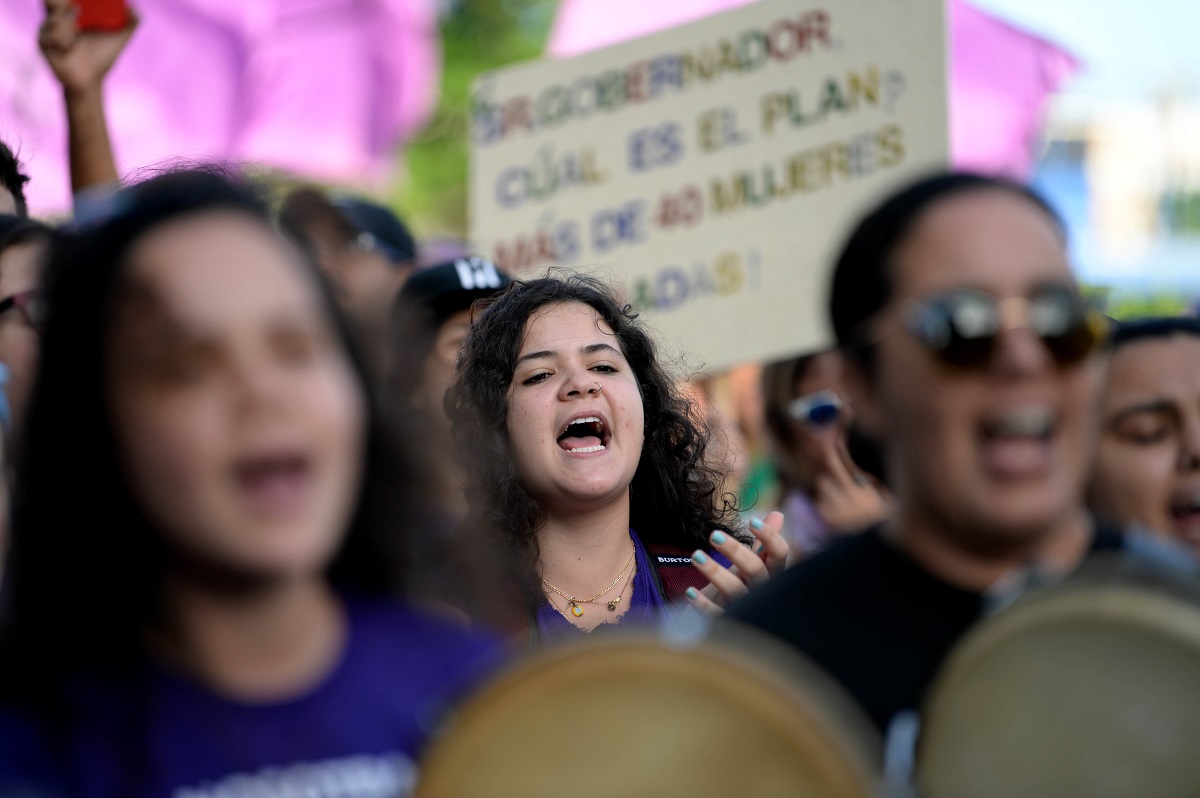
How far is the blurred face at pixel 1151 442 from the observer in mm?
2824

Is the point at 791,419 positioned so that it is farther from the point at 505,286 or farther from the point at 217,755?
the point at 217,755

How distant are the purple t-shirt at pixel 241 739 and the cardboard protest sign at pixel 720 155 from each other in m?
3.24

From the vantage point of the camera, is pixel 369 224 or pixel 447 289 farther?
pixel 369 224

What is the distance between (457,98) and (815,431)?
508 inches

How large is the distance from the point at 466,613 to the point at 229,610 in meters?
0.43

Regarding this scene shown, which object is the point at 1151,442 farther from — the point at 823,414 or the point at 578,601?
the point at 823,414

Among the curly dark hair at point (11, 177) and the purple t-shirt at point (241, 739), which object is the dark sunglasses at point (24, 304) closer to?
the curly dark hair at point (11, 177)

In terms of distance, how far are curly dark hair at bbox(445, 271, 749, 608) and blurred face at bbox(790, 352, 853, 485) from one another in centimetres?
61

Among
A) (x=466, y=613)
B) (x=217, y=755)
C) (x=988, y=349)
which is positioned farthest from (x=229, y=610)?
(x=988, y=349)

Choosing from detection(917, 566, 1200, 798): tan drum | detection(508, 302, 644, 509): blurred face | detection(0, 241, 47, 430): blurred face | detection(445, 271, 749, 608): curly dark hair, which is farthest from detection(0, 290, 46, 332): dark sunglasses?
detection(917, 566, 1200, 798): tan drum

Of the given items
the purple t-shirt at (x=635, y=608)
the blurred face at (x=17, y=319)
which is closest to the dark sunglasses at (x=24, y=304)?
the blurred face at (x=17, y=319)

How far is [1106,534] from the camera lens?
6.36 feet

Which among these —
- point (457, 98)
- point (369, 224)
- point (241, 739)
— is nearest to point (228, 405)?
point (241, 739)

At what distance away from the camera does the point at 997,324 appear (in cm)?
182
